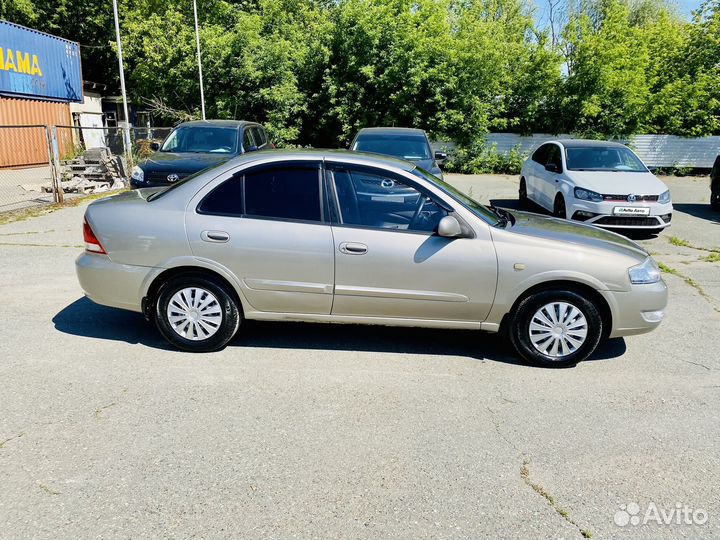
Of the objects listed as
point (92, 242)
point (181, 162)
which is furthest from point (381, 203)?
point (181, 162)

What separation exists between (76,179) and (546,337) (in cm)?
1389

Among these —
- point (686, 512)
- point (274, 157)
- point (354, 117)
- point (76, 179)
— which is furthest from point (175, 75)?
point (686, 512)

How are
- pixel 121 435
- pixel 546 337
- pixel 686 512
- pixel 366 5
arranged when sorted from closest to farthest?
pixel 686 512 → pixel 121 435 → pixel 546 337 → pixel 366 5

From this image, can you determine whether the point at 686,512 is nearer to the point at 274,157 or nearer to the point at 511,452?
the point at 511,452

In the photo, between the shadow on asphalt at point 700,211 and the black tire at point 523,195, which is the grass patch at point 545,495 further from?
the shadow on asphalt at point 700,211

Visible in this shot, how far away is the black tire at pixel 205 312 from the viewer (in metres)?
4.81

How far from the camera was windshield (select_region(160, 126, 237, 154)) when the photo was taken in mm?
11273

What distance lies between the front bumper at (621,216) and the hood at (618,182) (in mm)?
202

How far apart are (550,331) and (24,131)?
25.2 m

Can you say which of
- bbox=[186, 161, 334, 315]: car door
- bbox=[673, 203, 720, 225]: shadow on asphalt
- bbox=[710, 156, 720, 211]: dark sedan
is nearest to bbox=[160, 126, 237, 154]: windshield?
bbox=[186, 161, 334, 315]: car door

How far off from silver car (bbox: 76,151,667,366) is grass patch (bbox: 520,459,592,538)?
155 cm

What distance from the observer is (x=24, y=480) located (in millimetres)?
3148

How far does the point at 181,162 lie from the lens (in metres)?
10.2

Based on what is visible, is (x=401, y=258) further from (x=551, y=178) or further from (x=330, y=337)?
(x=551, y=178)
